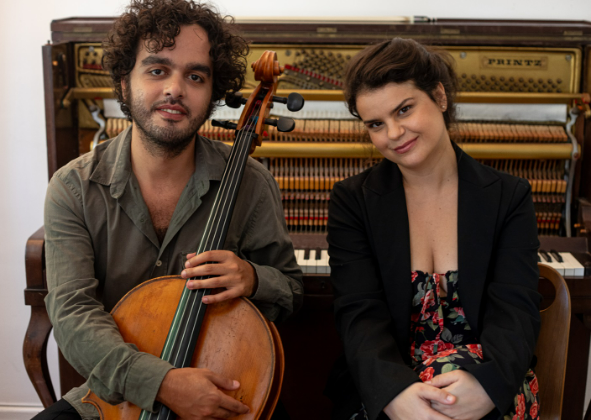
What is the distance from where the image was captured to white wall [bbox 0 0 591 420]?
9.41 ft

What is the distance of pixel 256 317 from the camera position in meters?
1.62

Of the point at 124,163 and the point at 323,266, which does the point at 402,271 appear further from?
the point at 124,163

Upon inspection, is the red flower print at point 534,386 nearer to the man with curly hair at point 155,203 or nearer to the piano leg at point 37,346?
the man with curly hair at point 155,203

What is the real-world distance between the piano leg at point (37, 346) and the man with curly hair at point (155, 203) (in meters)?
0.46

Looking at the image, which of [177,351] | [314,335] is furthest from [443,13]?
[177,351]

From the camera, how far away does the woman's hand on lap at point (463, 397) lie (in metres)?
1.54

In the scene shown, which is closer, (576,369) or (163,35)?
(163,35)

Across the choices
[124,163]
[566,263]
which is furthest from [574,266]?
[124,163]

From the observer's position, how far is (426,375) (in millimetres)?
1632

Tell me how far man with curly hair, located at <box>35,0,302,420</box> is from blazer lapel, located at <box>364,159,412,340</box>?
310 millimetres

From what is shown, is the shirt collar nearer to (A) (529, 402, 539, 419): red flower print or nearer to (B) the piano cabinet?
(B) the piano cabinet

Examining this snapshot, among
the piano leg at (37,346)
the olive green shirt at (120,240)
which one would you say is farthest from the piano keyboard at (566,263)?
the piano leg at (37,346)

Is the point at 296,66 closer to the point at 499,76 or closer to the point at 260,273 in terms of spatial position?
the point at 499,76

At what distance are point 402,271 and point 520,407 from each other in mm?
502
